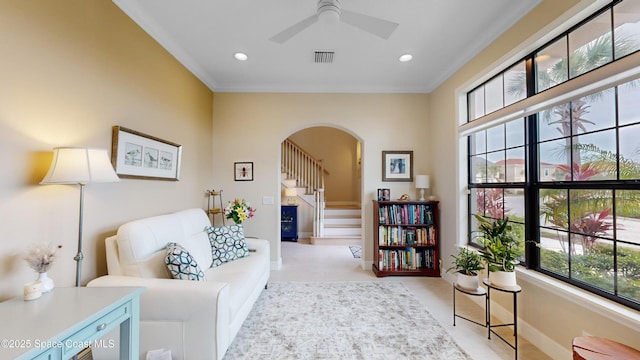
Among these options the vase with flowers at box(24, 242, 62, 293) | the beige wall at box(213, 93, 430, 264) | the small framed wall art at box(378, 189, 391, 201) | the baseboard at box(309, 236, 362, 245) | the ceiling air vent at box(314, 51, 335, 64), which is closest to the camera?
the vase with flowers at box(24, 242, 62, 293)

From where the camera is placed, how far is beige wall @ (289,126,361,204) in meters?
8.34

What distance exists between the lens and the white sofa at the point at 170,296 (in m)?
1.64

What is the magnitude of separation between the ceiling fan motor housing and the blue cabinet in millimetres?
4690

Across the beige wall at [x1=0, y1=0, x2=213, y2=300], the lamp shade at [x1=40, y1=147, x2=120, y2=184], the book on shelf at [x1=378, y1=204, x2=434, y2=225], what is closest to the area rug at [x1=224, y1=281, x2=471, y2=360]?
the book on shelf at [x1=378, y1=204, x2=434, y2=225]

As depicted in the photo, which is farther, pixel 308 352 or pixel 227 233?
pixel 227 233

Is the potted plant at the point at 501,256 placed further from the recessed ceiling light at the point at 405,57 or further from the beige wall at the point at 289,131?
the recessed ceiling light at the point at 405,57

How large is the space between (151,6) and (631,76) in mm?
3468

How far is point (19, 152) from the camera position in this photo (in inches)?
56.1

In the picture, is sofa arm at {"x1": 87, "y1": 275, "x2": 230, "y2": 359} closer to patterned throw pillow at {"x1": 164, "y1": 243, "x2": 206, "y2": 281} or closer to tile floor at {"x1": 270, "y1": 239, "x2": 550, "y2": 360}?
patterned throw pillow at {"x1": 164, "y1": 243, "x2": 206, "y2": 281}


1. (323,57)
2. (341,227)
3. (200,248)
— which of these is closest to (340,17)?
(323,57)

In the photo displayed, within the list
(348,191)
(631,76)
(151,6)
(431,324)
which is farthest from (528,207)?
(348,191)

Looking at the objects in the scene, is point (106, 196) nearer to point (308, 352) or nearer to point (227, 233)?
point (227, 233)

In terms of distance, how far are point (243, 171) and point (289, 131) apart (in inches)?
38.2

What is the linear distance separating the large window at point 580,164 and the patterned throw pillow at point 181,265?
109 inches
